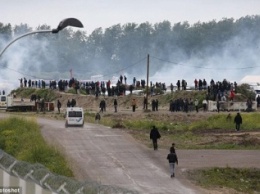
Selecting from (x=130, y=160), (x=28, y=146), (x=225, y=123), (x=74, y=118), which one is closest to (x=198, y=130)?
(x=225, y=123)

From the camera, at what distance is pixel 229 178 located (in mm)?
31453

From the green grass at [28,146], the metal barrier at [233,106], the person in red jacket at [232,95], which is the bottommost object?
the green grass at [28,146]

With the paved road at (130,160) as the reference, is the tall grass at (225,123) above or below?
above

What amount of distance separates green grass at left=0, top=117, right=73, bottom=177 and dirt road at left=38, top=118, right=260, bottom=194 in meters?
0.99

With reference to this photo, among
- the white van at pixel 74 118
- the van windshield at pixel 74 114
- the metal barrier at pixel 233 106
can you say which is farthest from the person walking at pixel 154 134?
the metal barrier at pixel 233 106

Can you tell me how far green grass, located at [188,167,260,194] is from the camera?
30125 millimetres

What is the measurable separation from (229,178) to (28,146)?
854 cm

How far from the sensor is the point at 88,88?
77875mm

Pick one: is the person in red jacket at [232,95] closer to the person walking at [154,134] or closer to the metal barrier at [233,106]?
the metal barrier at [233,106]

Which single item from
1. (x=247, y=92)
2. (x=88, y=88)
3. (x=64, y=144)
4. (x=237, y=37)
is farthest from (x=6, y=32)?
(x=64, y=144)

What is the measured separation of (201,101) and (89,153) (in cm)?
3061

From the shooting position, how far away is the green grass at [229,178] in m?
30.1

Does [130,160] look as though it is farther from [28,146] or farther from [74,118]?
[74,118]

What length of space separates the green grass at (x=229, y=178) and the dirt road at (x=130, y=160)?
2.28 ft
